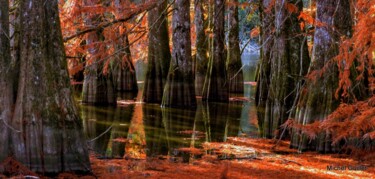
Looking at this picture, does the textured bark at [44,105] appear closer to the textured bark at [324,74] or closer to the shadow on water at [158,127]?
the shadow on water at [158,127]

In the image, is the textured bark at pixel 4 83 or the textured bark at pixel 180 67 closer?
the textured bark at pixel 4 83

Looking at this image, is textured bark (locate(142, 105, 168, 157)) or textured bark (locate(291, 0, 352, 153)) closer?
textured bark (locate(291, 0, 352, 153))

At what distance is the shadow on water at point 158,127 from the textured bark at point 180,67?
0.65m

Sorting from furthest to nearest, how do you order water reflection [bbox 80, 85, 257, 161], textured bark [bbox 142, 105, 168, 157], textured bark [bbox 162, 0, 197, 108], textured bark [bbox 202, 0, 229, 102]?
textured bark [bbox 202, 0, 229, 102]
textured bark [bbox 162, 0, 197, 108]
water reflection [bbox 80, 85, 257, 161]
textured bark [bbox 142, 105, 168, 157]

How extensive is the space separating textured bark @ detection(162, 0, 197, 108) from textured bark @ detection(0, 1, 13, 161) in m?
10.1

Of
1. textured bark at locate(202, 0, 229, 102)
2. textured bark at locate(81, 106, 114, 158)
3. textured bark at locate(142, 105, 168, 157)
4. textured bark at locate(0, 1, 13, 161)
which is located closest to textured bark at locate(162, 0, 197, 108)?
textured bark at locate(142, 105, 168, 157)

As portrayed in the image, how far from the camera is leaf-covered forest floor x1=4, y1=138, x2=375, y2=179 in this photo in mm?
7289

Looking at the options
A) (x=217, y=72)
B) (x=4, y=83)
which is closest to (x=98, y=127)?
(x=4, y=83)

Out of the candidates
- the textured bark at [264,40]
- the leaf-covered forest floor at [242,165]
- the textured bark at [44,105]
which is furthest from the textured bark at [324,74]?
the textured bark at [44,105]

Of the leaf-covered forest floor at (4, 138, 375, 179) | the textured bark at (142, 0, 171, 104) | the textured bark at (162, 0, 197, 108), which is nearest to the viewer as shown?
the leaf-covered forest floor at (4, 138, 375, 179)

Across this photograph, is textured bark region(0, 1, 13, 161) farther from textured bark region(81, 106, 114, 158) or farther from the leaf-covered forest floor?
textured bark region(81, 106, 114, 158)

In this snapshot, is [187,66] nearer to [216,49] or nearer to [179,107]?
[179,107]

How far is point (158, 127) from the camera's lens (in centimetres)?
1284

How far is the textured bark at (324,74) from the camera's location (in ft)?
29.2
